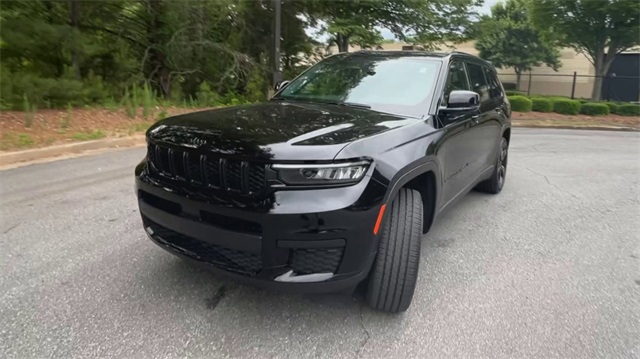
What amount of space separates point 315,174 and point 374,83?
166 cm

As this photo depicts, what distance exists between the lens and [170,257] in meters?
3.44

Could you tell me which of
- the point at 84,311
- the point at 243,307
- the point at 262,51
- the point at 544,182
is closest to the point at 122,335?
the point at 84,311

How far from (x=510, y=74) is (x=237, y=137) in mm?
30486

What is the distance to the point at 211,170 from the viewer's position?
8.05 feet

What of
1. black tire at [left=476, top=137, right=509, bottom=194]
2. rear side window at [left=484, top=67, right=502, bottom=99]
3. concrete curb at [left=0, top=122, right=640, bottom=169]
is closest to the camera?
rear side window at [left=484, top=67, right=502, bottom=99]

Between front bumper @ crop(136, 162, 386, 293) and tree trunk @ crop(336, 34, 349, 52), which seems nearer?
front bumper @ crop(136, 162, 386, 293)

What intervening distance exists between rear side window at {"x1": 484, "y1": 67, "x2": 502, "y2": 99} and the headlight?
134 inches

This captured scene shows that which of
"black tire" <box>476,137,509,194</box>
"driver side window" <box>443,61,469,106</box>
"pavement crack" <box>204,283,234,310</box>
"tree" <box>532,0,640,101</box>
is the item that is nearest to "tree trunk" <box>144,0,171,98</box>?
"black tire" <box>476,137,509,194</box>

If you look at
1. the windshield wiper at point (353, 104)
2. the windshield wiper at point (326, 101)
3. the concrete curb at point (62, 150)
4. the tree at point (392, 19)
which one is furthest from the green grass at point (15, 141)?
the tree at point (392, 19)

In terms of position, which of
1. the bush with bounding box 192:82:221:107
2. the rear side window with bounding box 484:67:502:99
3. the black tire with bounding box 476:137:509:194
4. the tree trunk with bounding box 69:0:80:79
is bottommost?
the black tire with bounding box 476:137:509:194

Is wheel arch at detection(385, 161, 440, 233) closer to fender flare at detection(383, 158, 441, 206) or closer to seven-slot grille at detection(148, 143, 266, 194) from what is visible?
fender flare at detection(383, 158, 441, 206)

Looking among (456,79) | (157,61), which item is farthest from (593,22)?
(456,79)

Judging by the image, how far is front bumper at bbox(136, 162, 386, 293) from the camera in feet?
7.34

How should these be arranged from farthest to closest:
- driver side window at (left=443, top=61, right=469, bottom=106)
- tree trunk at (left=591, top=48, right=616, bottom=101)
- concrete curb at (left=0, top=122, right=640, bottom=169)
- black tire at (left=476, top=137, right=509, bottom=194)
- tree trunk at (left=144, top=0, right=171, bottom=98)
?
tree trunk at (left=591, top=48, right=616, bottom=101), tree trunk at (left=144, top=0, right=171, bottom=98), concrete curb at (left=0, top=122, right=640, bottom=169), black tire at (left=476, top=137, right=509, bottom=194), driver side window at (left=443, top=61, right=469, bottom=106)
